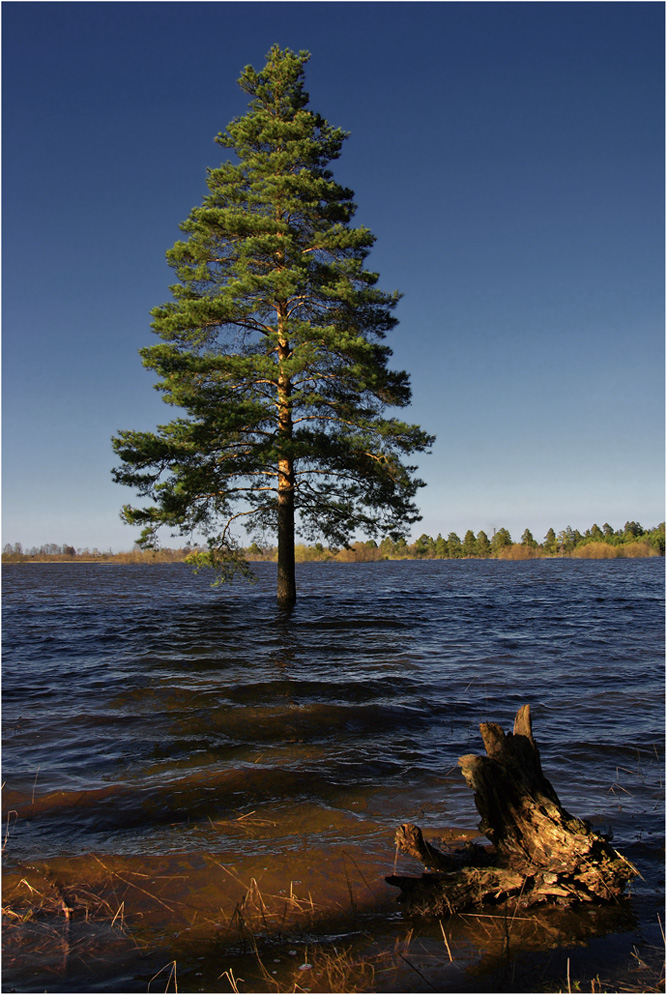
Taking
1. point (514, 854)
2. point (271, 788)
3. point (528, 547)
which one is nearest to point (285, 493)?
point (271, 788)

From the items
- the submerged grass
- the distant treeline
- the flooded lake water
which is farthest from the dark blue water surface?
the distant treeline

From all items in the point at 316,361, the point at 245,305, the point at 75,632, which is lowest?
the point at 75,632

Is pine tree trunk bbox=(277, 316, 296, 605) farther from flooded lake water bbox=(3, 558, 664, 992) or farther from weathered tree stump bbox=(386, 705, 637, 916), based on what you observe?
weathered tree stump bbox=(386, 705, 637, 916)

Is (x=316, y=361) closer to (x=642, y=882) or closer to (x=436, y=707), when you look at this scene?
(x=436, y=707)

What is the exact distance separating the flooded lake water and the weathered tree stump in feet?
0.66

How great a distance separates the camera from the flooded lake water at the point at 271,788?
3.25 m

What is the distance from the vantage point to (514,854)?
3.78 m

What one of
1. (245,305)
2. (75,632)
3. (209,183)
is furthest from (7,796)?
(209,183)

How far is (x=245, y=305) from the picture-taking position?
786 inches

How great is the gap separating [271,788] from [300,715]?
2.40 m

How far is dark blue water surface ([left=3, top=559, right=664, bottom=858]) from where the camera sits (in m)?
5.27

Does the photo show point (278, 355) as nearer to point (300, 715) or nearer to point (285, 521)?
point (285, 521)

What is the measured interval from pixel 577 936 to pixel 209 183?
2522 cm

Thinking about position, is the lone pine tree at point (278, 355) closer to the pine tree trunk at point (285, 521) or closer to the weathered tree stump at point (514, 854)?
the pine tree trunk at point (285, 521)
